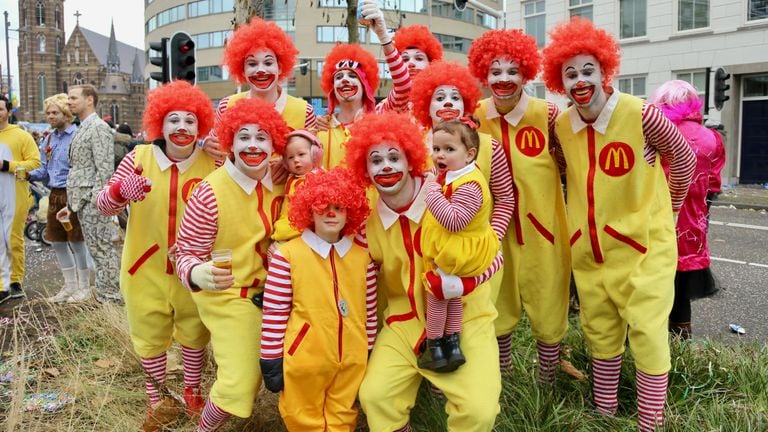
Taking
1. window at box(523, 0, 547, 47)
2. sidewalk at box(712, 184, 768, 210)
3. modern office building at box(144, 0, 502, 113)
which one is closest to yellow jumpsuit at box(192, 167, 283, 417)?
sidewalk at box(712, 184, 768, 210)

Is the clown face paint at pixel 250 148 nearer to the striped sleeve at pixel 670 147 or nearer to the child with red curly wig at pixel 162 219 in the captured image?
the child with red curly wig at pixel 162 219

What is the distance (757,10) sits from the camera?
1788 centimetres

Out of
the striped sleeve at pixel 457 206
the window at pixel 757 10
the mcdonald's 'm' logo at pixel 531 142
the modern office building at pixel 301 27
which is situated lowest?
the striped sleeve at pixel 457 206

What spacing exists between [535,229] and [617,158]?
0.60 meters

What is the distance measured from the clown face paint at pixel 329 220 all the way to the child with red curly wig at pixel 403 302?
0.64 feet

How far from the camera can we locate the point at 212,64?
173ft

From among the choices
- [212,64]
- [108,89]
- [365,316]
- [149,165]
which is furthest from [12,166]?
[108,89]

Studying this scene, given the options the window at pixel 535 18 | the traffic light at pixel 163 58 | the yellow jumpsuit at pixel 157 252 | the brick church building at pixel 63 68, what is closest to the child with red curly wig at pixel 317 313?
the yellow jumpsuit at pixel 157 252

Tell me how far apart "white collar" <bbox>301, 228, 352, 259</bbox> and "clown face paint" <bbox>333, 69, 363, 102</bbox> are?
1.28 meters

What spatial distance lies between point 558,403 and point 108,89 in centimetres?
9706

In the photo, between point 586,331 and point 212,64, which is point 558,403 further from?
point 212,64

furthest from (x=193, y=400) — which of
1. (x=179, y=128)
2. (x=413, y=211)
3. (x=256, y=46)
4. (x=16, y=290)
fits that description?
(x=16, y=290)

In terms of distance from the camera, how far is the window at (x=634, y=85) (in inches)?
804

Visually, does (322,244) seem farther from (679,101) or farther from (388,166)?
(679,101)
